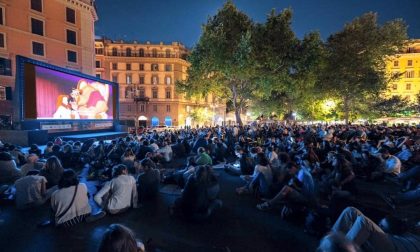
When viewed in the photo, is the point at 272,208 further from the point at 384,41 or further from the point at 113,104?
the point at 384,41

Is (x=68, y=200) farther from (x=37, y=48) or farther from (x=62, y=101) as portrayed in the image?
(x=37, y=48)

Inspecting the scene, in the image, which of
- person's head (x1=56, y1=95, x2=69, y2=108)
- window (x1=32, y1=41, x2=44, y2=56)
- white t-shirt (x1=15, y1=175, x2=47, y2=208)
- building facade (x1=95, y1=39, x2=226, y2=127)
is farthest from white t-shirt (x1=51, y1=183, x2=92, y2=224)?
building facade (x1=95, y1=39, x2=226, y2=127)

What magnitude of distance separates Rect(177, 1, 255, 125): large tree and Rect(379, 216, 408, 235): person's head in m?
20.1

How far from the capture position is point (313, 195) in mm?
5371

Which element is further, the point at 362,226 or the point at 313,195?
the point at 313,195

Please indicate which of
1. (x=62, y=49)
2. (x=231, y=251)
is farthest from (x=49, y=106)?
(x=231, y=251)

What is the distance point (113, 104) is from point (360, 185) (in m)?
26.6

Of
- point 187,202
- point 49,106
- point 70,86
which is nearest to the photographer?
point 187,202

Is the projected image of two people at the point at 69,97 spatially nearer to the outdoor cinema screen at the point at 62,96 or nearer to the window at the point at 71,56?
the outdoor cinema screen at the point at 62,96

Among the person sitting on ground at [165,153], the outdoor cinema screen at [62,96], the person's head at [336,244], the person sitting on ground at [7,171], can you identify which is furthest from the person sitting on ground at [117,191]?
the outdoor cinema screen at [62,96]

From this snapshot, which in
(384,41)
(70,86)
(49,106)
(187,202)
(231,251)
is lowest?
(231,251)

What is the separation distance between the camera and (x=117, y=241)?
2242 millimetres

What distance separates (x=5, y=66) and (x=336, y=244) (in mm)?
36576

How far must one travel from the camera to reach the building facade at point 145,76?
52312 millimetres
